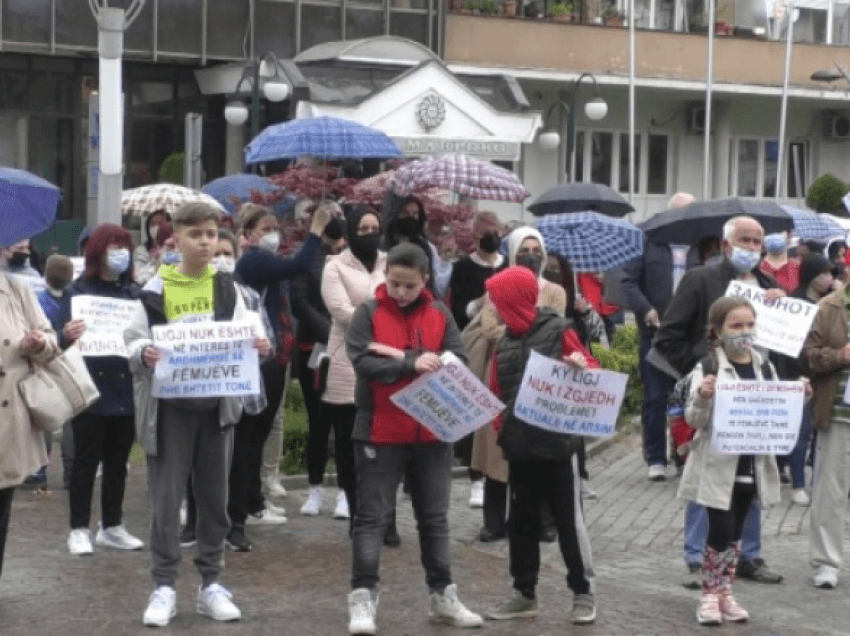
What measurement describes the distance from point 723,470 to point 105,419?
3620 mm

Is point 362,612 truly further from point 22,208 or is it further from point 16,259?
point 16,259

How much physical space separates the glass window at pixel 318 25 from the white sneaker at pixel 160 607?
28420 millimetres

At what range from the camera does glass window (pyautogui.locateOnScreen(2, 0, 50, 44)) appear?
33.4m

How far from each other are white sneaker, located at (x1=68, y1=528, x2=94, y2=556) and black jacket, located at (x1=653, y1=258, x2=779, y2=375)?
3.51m

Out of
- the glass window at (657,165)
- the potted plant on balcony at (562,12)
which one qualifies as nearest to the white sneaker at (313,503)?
the potted plant on balcony at (562,12)

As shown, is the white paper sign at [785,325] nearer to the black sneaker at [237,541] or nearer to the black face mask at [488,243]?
the black face mask at [488,243]

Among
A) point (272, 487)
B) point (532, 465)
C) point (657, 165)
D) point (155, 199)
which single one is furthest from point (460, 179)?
point (657, 165)

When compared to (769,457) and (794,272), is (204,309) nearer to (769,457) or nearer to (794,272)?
(769,457)

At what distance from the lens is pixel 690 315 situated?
11.1m

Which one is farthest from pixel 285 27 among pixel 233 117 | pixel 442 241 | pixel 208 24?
pixel 442 241

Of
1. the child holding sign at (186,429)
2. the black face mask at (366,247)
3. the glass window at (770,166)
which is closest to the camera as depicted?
the child holding sign at (186,429)

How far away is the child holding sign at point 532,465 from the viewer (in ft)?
30.0

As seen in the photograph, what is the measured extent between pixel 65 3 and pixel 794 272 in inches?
844

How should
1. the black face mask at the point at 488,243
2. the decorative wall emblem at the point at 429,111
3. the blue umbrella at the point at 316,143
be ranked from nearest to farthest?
1. the black face mask at the point at 488,243
2. the blue umbrella at the point at 316,143
3. the decorative wall emblem at the point at 429,111
